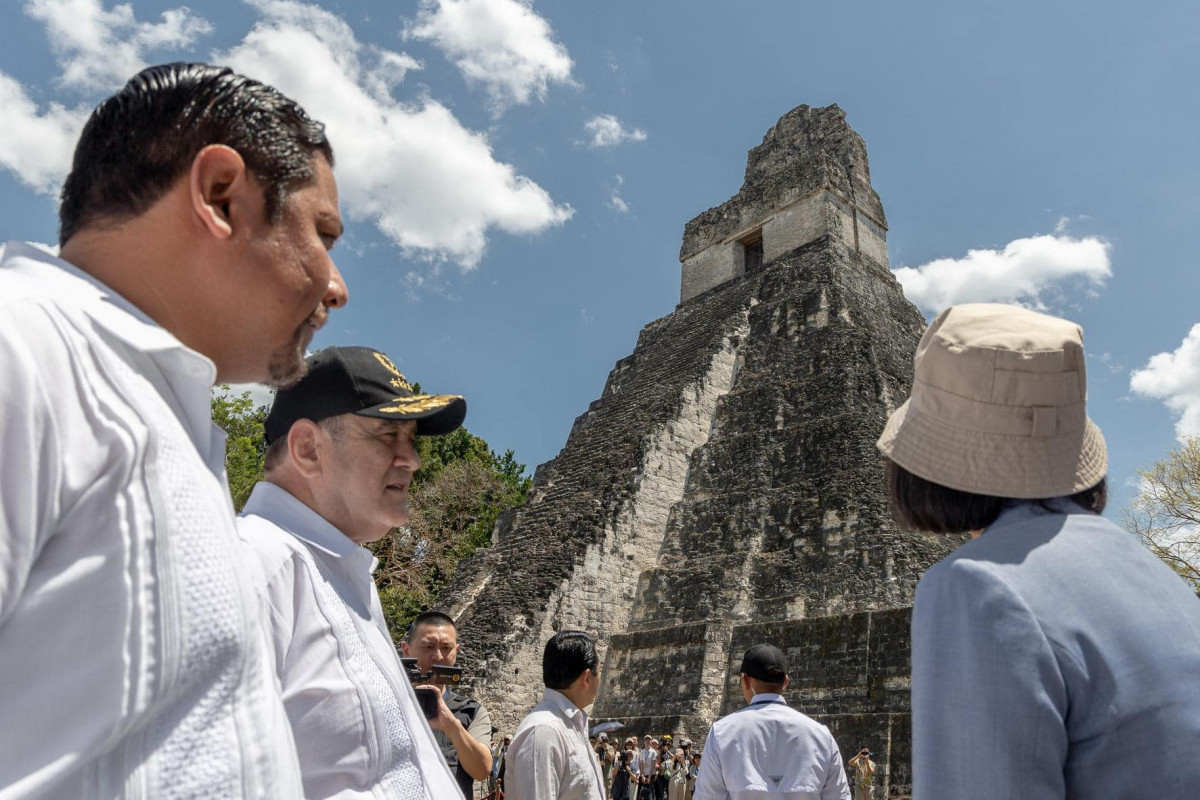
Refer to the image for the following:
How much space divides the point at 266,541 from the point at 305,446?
1.82 feet

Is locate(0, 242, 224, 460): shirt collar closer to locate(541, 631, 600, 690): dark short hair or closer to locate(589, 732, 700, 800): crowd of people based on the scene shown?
locate(541, 631, 600, 690): dark short hair

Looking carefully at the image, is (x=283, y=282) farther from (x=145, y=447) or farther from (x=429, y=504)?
(x=429, y=504)

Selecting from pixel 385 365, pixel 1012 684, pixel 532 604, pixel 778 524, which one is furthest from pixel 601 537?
pixel 1012 684

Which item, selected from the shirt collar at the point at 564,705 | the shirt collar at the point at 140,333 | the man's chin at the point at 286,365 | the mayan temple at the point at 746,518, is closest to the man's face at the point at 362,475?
the man's chin at the point at 286,365

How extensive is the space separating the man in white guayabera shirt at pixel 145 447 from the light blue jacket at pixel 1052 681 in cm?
90

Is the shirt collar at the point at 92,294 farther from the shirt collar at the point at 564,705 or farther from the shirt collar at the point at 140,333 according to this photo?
the shirt collar at the point at 564,705

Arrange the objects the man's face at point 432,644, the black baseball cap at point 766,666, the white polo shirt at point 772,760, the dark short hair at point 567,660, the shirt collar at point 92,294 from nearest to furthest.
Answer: the shirt collar at point 92,294 < the dark short hair at point 567,660 < the white polo shirt at point 772,760 < the black baseball cap at point 766,666 < the man's face at point 432,644

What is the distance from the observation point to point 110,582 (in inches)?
31.0

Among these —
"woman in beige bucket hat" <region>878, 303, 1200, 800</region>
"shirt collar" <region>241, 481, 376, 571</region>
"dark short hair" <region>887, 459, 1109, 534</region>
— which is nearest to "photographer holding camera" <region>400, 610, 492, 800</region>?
→ "shirt collar" <region>241, 481, 376, 571</region>

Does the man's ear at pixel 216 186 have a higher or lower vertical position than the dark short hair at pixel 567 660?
higher

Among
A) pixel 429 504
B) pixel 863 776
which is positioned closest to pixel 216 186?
pixel 863 776

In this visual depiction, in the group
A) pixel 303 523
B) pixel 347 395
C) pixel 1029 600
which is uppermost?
pixel 347 395

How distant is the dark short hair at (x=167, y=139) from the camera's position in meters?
1.01

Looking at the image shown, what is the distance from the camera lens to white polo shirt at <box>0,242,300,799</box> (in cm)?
75
